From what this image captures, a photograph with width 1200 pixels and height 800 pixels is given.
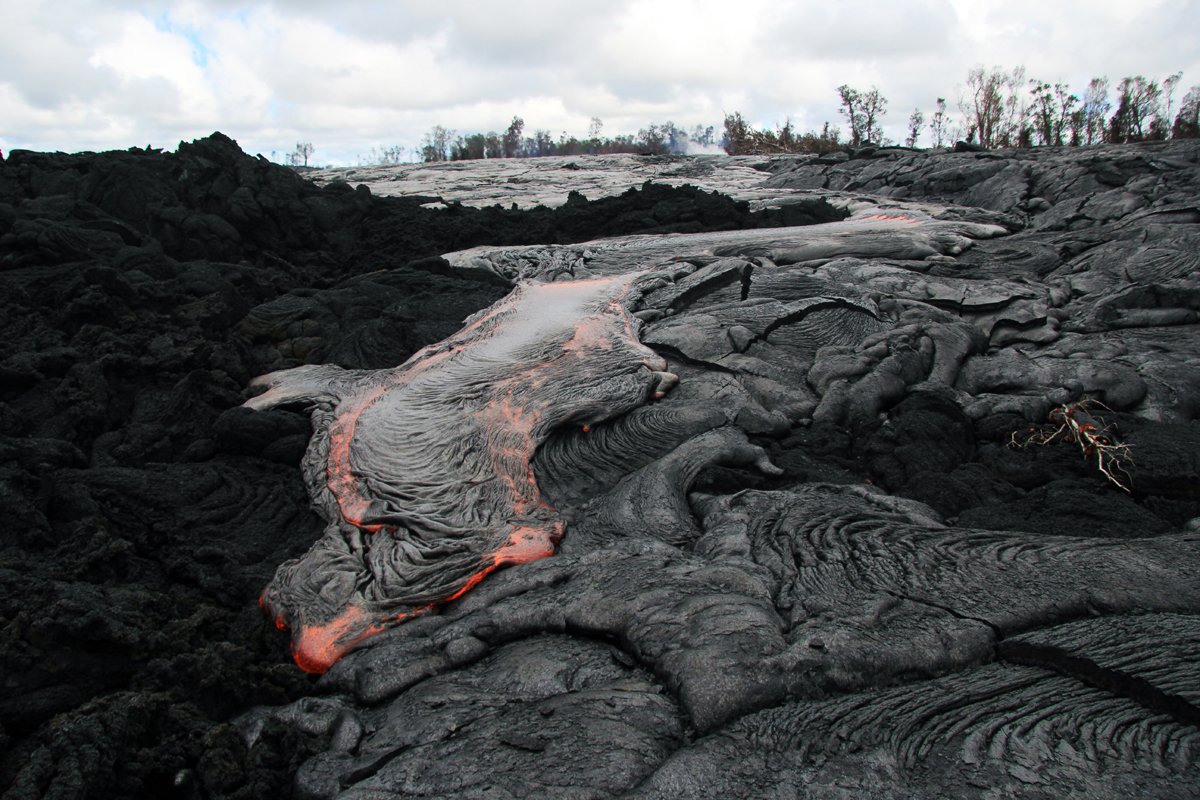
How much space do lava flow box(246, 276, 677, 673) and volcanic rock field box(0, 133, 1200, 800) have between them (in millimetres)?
26

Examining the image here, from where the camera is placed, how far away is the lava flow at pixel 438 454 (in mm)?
3463

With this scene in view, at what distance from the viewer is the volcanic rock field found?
221 cm

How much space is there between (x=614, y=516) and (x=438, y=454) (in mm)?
1354

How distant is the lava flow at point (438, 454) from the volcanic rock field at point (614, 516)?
0.09 feet

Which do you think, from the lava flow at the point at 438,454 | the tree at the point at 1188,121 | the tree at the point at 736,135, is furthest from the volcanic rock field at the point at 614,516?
the tree at the point at 736,135

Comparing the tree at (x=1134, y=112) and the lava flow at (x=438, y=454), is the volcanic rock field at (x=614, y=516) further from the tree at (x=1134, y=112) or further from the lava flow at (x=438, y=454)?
the tree at (x=1134, y=112)

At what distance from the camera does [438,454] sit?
14.6ft

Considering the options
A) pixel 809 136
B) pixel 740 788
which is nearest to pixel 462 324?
pixel 740 788

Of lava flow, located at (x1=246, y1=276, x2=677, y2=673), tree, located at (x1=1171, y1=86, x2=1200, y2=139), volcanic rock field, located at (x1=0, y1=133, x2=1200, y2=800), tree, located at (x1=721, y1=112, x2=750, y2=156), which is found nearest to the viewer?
volcanic rock field, located at (x1=0, y1=133, x2=1200, y2=800)

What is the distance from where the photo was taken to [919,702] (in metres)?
2.22

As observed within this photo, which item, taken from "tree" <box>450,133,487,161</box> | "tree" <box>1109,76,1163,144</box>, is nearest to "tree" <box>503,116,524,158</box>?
"tree" <box>450,133,487,161</box>

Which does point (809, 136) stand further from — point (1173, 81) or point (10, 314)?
point (10, 314)

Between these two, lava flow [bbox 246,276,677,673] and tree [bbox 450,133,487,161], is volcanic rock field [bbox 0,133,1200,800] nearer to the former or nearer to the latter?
lava flow [bbox 246,276,677,673]

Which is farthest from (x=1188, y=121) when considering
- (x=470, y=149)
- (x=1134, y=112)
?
(x=470, y=149)
